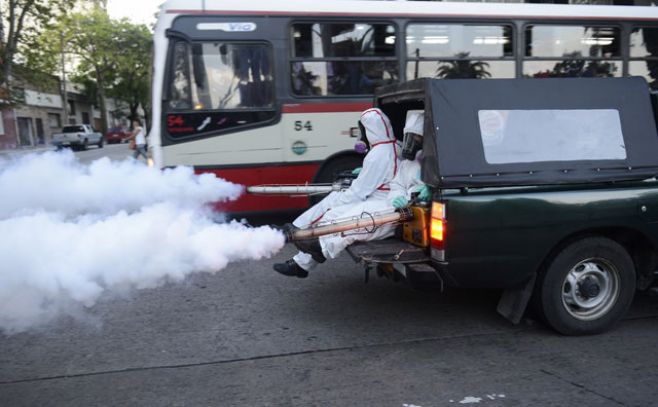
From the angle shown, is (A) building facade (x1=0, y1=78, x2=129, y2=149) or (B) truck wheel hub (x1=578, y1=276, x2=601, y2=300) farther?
(A) building facade (x1=0, y1=78, x2=129, y2=149)

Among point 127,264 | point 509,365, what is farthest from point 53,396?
point 509,365

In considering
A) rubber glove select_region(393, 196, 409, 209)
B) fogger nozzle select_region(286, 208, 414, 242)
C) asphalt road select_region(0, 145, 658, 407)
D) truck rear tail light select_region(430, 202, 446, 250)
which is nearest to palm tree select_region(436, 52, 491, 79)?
asphalt road select_region(0, 145, 658, 407)

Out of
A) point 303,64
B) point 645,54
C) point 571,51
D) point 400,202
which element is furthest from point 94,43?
point 400,202

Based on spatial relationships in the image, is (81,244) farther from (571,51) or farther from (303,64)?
(571,51)

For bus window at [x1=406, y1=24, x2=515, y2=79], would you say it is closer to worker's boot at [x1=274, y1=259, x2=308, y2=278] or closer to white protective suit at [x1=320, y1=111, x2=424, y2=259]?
white protective suit at [x1=320, y1=111, x2=424, y2=259]

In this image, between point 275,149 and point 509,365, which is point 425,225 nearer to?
point 509,365

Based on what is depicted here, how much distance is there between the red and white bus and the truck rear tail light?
14.4ft

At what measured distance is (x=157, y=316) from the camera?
489 centimetres

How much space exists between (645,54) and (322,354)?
8.54 m

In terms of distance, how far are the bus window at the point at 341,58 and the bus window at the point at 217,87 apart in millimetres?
507

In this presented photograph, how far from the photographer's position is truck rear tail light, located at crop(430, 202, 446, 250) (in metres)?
3.82

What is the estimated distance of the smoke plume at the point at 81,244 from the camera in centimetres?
376

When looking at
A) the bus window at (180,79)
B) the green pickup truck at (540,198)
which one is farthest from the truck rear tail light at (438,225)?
the bus window at (180,79)

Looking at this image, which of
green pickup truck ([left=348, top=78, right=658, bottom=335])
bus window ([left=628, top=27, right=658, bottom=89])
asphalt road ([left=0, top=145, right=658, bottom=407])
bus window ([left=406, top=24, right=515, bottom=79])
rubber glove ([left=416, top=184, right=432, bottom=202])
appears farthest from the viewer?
bus window ([left=628, top=27, right=658, bottom=89])
